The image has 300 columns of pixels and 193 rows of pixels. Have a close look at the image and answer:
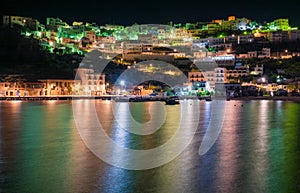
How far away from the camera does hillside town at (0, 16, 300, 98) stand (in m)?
46.6

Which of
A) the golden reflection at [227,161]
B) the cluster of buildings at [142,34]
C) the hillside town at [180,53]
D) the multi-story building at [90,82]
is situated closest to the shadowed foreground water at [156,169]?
the golden reflection at [227,161]

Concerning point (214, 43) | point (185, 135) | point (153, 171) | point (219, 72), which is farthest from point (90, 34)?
point (153, 171)

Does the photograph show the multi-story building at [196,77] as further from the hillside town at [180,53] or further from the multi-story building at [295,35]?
the multi-story building at [295,35]

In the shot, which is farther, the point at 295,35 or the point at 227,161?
the point at 295,35

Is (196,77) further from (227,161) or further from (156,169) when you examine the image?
(156,169)

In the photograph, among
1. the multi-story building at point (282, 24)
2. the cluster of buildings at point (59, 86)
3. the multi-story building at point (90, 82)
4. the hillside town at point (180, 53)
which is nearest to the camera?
the cluster of buildings at point (59, 86)

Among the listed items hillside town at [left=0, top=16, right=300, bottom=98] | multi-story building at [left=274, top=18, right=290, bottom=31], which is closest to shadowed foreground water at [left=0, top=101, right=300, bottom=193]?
hillside town at [left=0, top=16, right=300, bottom=98]

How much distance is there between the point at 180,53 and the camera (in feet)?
245

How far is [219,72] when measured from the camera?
1984 inches

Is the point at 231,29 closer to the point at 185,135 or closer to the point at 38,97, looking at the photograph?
the point at 38,97

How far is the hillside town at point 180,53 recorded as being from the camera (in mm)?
46562

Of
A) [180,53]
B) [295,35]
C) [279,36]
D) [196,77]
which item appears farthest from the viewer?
[180,53]

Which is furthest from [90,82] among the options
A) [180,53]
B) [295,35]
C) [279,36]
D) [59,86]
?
[295,35]

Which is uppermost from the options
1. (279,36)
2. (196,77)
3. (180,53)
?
(279,36)
